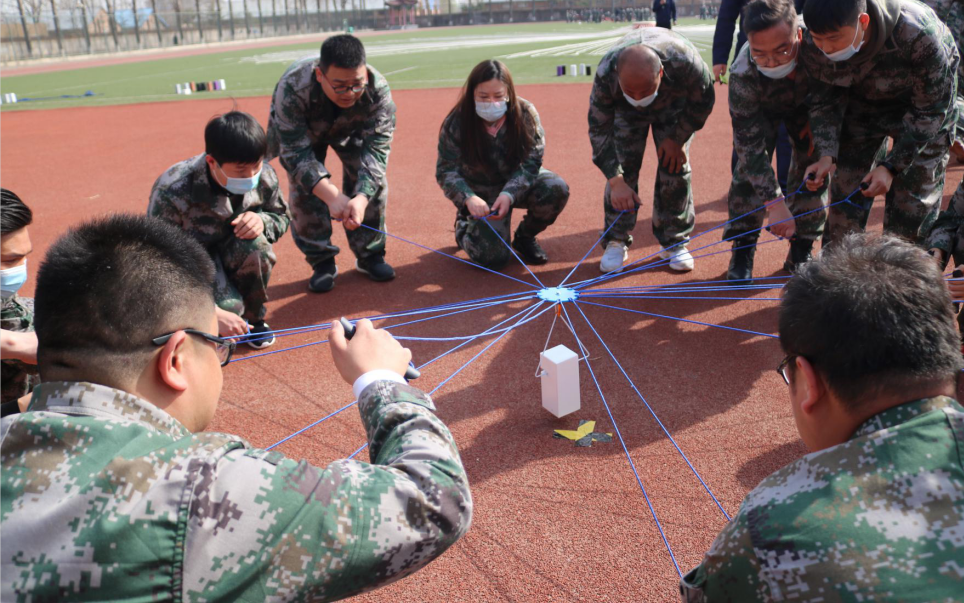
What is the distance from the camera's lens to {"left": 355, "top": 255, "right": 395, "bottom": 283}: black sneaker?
6.02 metres

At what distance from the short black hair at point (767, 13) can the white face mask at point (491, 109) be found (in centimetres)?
187

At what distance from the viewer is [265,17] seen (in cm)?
7000

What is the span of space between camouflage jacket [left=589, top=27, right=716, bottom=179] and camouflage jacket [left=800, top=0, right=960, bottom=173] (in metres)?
0.83

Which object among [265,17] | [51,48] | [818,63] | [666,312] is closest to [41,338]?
[666,312]

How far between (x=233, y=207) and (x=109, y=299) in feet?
11.3

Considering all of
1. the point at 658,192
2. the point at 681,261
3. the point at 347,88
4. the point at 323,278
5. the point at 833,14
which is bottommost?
the point at 323,278

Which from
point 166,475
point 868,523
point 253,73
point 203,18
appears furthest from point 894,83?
point 203,18

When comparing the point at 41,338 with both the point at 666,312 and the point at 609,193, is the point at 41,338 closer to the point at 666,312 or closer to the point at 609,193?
the point at 666,312

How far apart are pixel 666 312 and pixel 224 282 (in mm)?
3025

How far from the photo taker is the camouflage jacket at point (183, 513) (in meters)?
1.29

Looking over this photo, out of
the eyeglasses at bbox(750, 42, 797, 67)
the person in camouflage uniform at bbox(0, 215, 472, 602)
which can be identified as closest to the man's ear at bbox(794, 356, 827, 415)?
the person in camouflage uniform at bbox(0, 215, 472, 602)

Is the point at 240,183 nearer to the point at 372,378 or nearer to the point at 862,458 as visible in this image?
the point at 372,378

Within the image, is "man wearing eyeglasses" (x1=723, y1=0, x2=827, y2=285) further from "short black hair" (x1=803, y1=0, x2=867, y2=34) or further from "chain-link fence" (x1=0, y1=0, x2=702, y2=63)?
"chain-link fence" (x1=0, y1=0, x2=702, y2=63)

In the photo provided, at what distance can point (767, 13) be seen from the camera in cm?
450
